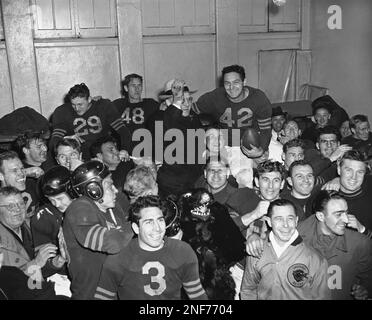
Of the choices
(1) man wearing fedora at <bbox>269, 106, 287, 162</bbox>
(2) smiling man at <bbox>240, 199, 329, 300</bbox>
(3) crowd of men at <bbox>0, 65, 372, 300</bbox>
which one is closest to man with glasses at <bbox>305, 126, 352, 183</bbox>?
(3) crowd of men at <bbox>0, 65, 372, 300</bbox>

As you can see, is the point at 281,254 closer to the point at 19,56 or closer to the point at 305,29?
the point at 19,56

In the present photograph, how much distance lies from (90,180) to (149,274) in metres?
0.75

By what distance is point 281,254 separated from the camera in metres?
2.79

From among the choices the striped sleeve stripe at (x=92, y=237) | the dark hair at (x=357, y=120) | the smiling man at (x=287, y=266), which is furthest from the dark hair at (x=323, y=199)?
the dark hair at (x=357, y=120)

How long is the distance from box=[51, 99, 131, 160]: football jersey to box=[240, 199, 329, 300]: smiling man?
2.58m

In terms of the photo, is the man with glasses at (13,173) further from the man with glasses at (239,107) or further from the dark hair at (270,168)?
the man with glasses at (239,107)

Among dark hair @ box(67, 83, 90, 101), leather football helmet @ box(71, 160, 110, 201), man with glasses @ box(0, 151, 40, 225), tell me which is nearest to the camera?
leather football helmet @ box(71, 160, 110, 201)

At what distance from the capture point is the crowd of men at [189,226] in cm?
265

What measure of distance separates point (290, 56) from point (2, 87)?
17.1 feet

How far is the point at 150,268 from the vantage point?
258 cm

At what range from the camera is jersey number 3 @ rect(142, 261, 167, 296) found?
2586 mm

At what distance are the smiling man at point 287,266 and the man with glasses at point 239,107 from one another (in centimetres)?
189

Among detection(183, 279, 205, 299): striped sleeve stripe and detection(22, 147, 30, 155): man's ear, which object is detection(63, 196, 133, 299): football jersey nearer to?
detection(183, 279, 205, 299): striped sleeve stripe

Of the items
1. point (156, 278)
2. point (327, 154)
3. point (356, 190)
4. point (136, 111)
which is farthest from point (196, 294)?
point (136, 111)
